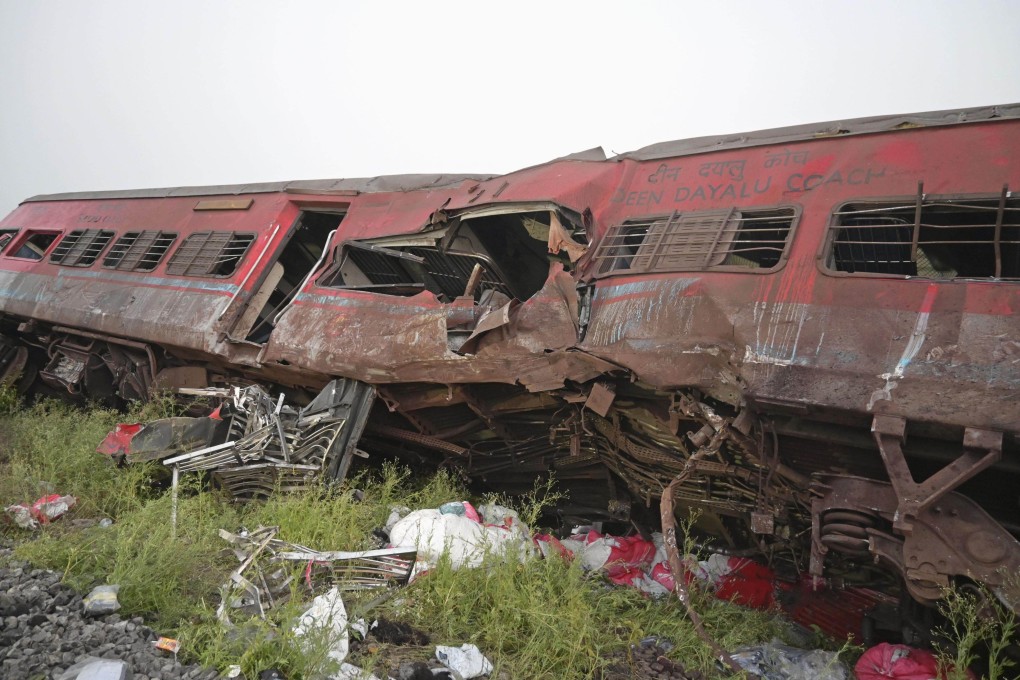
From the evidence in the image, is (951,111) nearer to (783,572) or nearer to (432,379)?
(783,572)

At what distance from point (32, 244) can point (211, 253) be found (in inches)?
212

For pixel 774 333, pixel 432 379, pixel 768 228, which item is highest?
pixel 768 228

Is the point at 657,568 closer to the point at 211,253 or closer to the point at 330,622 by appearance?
the point at 330,622

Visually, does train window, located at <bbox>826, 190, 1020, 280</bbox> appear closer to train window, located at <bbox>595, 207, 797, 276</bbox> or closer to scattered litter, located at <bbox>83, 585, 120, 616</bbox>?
train window, located at <bbox>595, 207, 797, 276</bbox>

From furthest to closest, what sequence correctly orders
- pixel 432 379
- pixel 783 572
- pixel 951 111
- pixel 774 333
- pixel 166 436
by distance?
pixel 166 436 → pixel 432 379 → pixel 783 572 → pixel 951 111 → pixel 774 333

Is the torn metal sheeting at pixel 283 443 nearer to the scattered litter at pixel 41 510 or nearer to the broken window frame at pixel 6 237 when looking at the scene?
the scattered litter at pixel 41 510

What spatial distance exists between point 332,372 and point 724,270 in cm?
355

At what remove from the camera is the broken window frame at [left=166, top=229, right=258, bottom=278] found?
8.58m

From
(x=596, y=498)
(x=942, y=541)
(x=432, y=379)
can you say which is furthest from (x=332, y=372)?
(x=942, y=541)

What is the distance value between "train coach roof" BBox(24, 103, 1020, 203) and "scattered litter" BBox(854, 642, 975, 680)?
307 centimetres

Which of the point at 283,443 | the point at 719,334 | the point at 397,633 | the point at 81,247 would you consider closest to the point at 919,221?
the point at 719,334

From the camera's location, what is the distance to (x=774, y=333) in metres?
4.27

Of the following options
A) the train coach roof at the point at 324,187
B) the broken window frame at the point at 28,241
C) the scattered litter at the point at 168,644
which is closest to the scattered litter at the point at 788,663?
the scattered litter at the point at 168,644

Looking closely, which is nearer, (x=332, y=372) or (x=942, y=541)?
(x=942, y=541)
